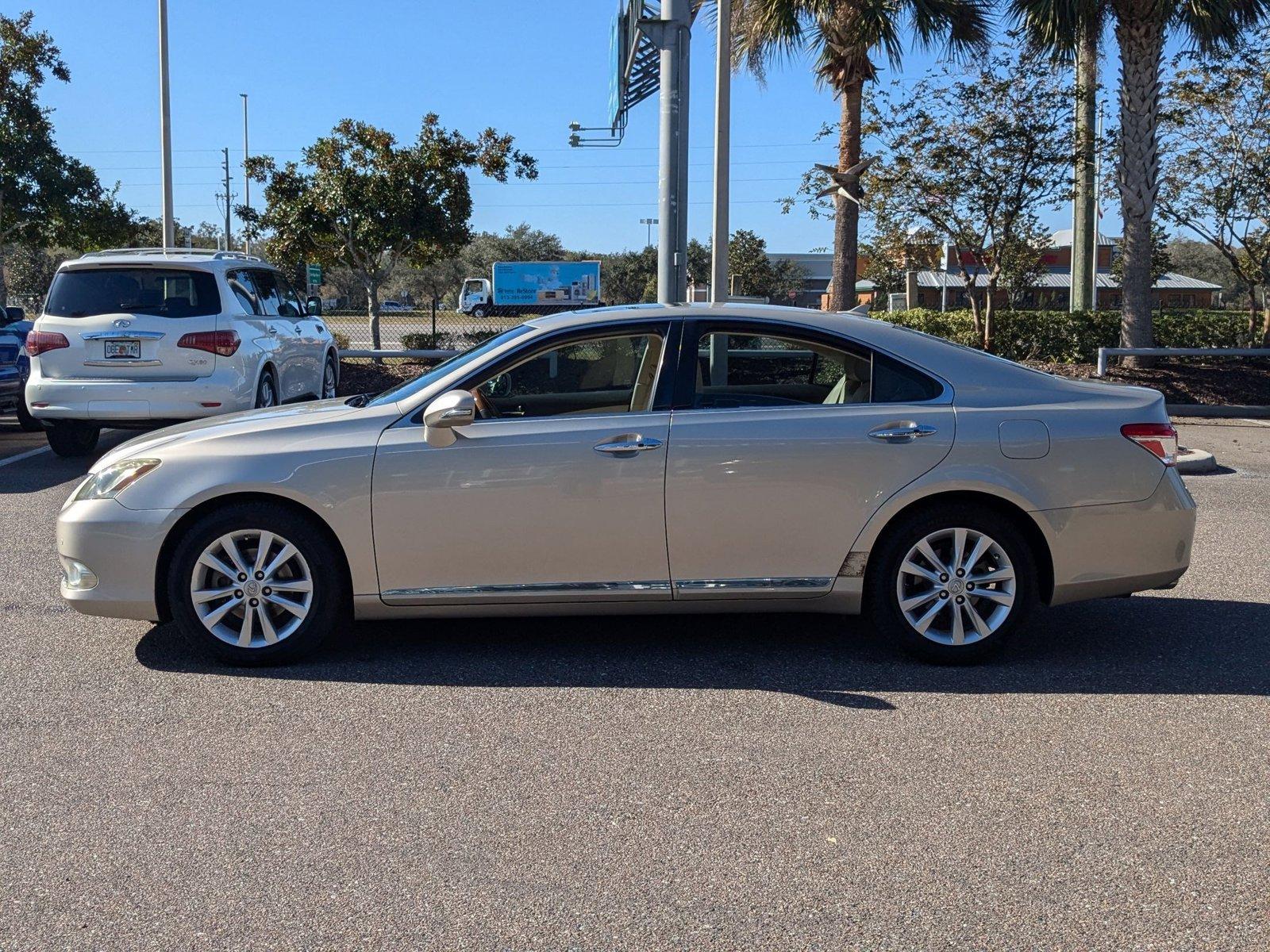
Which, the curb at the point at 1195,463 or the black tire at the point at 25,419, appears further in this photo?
Answer: the black tire at the point at 25,419

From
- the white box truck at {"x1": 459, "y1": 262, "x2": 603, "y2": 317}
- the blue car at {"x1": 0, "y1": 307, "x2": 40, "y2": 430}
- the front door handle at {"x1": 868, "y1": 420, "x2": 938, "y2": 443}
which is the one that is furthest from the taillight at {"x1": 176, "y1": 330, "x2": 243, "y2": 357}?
the white box truck at {"x1": 459, "y1": 262, "x2": 603, "y2": 317}

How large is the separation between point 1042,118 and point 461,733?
17723 mm

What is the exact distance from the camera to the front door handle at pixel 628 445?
550cm

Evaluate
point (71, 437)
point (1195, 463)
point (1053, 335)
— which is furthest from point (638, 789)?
point (1053, 335)

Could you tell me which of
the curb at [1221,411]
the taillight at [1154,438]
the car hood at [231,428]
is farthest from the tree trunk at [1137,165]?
the car hood at [231,428]

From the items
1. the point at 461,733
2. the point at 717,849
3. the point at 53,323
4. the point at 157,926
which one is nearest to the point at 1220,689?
the point at 717,849

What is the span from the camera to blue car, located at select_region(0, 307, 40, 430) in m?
14.1

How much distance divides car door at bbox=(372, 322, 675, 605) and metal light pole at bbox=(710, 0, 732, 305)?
1083 cm

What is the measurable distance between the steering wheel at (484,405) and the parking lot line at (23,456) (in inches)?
326

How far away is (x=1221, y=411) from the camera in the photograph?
56.4ft

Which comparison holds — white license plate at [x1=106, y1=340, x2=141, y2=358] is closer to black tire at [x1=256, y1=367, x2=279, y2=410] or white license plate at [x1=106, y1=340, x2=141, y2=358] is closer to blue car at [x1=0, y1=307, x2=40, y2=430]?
black tire at [x1=256, y1=367, x2=279, y2=410]

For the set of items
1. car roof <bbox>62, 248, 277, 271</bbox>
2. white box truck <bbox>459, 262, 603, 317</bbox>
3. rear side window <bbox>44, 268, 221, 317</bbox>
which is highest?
white box truck <bbox>459, 262, 603, 317</bbox>

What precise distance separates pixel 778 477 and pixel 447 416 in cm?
141

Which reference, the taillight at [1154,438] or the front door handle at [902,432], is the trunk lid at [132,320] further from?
the taillight at [1154,438]
